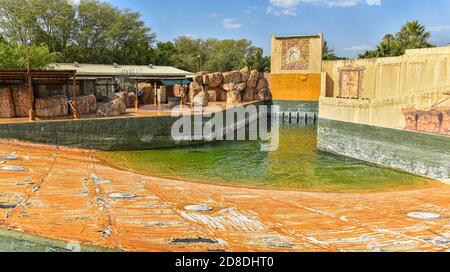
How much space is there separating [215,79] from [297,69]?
6929mm

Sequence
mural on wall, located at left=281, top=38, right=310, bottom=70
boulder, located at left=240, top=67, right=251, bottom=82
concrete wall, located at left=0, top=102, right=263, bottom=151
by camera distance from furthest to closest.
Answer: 1. boulder, located at left=240, top=67, right=251, bottom=82
2. mural on wall, located at left=281, top=38, right=310, bottom=70
3. concrete wall, located at left=0, top=102, right=263, bottom=151

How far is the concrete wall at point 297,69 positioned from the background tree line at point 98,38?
28.2 ft

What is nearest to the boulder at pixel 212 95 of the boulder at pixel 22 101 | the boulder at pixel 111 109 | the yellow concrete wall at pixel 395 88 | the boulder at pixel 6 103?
the boulder at pixel 111 109

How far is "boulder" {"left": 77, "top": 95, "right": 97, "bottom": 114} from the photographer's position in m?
18.2

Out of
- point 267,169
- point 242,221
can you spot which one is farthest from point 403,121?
point 242,221

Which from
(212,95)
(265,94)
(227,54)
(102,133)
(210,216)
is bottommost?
(210,216)

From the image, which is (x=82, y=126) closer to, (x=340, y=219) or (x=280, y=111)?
(x=340, y=219)

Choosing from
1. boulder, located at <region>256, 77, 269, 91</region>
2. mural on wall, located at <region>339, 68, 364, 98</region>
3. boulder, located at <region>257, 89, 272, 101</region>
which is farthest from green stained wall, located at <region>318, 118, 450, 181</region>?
boulder, located at <region>256, 77, 269, 91</region>

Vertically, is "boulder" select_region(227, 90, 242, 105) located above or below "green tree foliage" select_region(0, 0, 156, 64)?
below

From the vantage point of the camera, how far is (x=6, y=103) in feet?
54.2

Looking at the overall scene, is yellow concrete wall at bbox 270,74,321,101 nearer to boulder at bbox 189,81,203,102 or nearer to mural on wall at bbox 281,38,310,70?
mural on wall at bbox 281,38,310,70

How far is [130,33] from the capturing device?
1684 inches

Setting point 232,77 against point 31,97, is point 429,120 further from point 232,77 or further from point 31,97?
point 232,77

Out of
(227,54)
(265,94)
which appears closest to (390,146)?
(265,94)
